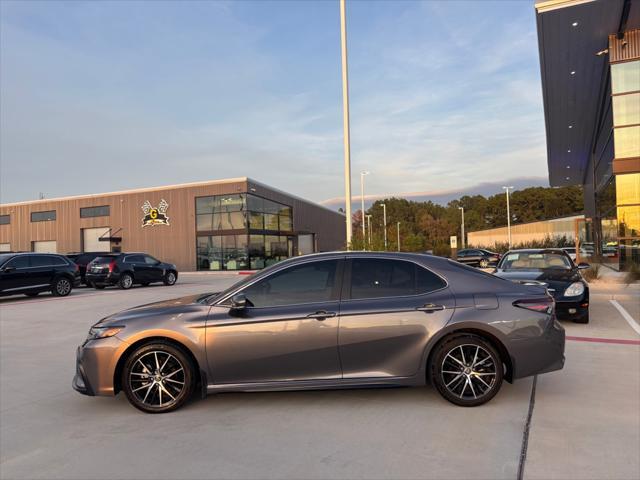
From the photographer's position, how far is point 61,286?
1775cm

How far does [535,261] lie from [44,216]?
48.5 meters

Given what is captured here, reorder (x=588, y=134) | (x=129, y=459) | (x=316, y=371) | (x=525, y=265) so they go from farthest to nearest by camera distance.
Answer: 1. (x=588, y=134)
2. (x=525, y=265)
3. (x=316, y=371)
4. (x=129, y=459)

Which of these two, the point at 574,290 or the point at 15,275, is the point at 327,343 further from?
the point at 15,275

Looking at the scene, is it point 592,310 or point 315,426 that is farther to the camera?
point 592,310

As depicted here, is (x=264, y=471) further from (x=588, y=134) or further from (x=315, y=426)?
(x=588, y=134)

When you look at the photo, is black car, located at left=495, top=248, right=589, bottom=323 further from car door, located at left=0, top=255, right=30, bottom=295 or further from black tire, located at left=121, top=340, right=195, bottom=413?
car door, located at left=0, top=255, right=30, bottom=295

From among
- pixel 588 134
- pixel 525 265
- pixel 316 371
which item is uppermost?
pixel 588 134

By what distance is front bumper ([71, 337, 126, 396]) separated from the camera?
4617 mm

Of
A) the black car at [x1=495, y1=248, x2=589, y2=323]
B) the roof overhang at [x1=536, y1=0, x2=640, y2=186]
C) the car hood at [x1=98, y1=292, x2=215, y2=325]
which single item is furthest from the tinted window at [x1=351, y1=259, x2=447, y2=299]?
the roof overhang at [x1=536, y1=0, x2=640, y2=186]

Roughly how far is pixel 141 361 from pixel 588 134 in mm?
36176

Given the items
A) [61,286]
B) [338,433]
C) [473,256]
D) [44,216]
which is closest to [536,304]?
[338,433]

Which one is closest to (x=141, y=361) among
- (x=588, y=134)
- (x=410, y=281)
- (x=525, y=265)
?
(x=410, y=281)

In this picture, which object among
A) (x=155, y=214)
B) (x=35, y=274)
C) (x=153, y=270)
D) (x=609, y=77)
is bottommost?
(x=153, y=270)

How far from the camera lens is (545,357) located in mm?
4672
